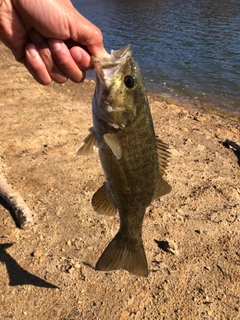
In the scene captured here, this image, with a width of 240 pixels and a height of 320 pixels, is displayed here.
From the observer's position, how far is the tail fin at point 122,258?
3.10 metres

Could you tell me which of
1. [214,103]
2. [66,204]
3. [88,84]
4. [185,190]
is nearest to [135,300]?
[66,204]

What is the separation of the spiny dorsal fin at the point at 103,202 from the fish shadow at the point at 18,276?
A: 1528 mm

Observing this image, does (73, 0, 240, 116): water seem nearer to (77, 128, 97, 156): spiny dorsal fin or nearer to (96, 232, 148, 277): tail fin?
(96, 232, 148, 277): tail fin

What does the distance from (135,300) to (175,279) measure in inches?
21.7

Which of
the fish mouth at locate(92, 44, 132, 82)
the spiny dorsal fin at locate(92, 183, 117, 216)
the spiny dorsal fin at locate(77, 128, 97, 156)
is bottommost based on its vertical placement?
the spiny dorsal fin at locate(92, 183, 117, 216)

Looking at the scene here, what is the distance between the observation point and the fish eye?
256 centimetres

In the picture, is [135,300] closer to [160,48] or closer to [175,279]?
[175,279]

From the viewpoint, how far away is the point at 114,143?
8.39 feet

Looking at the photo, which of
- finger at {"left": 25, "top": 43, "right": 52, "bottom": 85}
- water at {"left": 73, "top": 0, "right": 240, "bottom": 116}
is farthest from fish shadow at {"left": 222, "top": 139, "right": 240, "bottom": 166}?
finger at {"left": 25, "top": 43, "right": 52, "bottom": 85}

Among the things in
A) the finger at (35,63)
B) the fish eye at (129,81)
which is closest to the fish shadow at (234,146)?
the fish eye at (129,81)

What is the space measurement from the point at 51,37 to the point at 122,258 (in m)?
1.89

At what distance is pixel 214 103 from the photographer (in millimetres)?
10938

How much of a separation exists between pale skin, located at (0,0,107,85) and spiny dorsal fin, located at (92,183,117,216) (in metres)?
0.92

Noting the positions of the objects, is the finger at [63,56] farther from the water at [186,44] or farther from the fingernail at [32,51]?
the water at [186,44]
